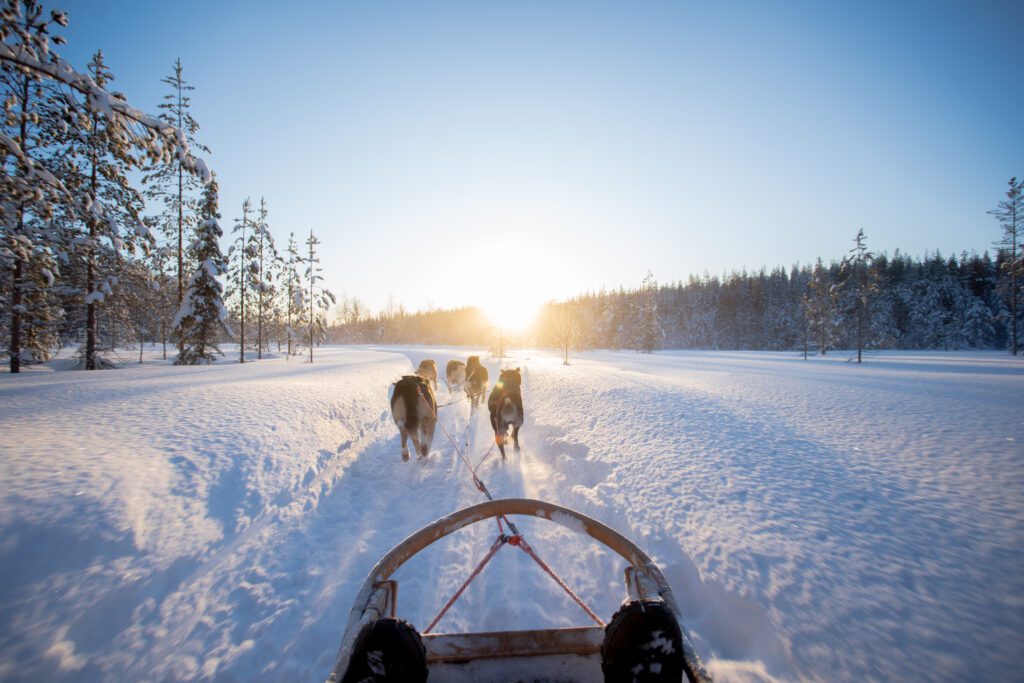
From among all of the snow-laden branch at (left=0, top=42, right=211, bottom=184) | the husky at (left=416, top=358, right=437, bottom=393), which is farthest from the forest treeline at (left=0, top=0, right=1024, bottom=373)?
the husky at (left=416, top=358, right=437, bottom=393)

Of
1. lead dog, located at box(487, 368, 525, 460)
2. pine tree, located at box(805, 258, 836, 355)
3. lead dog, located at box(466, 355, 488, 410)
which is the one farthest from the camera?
pine tree, located at box(805, 258, 836, 355)

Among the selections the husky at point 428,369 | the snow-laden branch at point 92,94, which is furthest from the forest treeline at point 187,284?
the husky at point 428,369

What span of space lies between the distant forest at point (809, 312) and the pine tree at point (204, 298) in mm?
32639

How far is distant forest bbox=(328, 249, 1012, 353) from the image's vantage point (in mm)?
43312

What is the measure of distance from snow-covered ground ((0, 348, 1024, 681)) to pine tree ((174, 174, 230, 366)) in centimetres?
1462

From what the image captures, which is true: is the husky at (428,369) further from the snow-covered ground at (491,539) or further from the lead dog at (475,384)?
the snow-covered ground at (491,539)

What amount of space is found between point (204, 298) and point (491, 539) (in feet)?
78.7

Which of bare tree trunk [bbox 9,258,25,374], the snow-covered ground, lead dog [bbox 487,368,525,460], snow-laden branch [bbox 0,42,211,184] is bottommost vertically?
the snow-covered ground

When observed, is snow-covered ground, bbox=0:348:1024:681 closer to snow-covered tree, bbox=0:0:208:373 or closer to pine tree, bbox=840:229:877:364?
snow-covered tree, bbox=0:0:208:373

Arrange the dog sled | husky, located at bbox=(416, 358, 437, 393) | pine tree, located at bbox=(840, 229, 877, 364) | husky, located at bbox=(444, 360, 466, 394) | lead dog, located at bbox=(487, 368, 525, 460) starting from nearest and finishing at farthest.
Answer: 1. the dog sled
2. lead dog, located at bbox=(487, 368, 525, 460)
3. husky, located at bbox=(416, 358, 437, 393)
4. husky, located at bbox=(444, 360, 466, 394)
5. pine tree, located at bbox=(840, 229, 877, 364)

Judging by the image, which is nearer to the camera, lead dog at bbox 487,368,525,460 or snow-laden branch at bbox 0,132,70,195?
snow-laden branch at bbox 0,132,70,195

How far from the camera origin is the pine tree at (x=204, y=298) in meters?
20.0

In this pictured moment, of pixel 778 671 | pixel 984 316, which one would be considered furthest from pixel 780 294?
pixel 778 671

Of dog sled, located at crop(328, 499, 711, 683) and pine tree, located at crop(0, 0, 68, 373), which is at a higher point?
pine tree, located at crop(0, 0, 68, 373)
